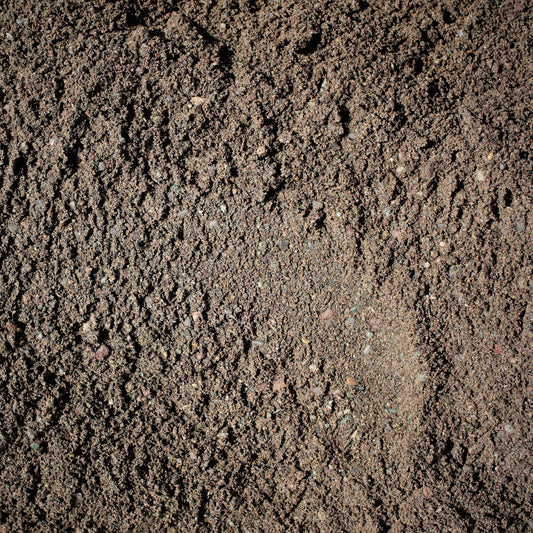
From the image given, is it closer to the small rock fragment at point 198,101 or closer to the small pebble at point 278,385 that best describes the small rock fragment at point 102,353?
the small pebble at point 278,385

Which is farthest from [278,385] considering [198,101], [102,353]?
[198,101]

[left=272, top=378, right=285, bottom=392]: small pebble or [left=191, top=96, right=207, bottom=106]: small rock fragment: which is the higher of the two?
[left=191, top=96, right=207, bottom=106]: small rock fragment

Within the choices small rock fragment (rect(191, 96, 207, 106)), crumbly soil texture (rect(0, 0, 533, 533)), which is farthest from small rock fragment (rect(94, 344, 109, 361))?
small rock fragment (rect(191, 96, 207, 106))

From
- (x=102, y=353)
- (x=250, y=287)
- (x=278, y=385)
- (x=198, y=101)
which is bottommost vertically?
(x=102, y=353)

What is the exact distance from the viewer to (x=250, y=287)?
1957 millimetres

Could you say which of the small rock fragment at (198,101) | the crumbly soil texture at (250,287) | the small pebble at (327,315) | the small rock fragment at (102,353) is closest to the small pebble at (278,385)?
the crumbly soil texture at (250,287)

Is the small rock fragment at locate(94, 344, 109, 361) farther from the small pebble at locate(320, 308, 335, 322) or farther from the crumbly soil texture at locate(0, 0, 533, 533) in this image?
the small pebble at locate(320, 308, 335, 322)

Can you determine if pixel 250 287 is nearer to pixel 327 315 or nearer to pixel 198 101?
pixel 327 315

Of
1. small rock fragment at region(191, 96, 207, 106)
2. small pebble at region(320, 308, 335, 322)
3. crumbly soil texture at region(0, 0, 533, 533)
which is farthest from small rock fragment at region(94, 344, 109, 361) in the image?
small rock fragment at region(191, 96, 207, 106)

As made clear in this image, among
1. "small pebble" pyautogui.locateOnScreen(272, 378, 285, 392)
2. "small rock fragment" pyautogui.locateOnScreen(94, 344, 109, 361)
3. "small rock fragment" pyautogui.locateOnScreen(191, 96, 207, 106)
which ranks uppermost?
"small rock fragment" pyautogui.locateOnScreen(191, 96, 207, 106)

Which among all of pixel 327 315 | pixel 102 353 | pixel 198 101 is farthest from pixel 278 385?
pixel 198 101

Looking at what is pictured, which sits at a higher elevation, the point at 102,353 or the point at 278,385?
the point at 278,385

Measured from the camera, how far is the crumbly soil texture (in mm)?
1920

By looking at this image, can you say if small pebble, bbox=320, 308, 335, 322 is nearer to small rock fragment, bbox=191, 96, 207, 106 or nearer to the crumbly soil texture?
the crumbly soil texture
